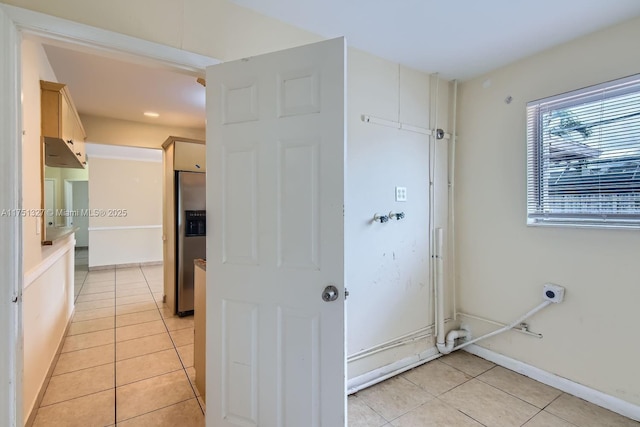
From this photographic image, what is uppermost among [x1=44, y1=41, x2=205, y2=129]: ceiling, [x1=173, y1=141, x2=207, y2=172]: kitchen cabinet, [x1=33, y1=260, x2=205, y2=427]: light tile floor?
[x1=44, y1=41, x2=205, y2=129]: ceiling

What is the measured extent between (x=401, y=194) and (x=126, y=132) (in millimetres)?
3791

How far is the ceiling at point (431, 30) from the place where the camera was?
168 centimetres

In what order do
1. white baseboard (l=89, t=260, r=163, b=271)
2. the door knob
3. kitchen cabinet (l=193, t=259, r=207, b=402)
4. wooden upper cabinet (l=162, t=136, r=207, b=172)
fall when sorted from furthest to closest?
white baseboard (l=89, t=260, r=163, b=271), wooden upper cabinet (l=162, t=136, r=207, b=172), kitchen cabinet (l=193, t=259, r=207, b=402), the door knob

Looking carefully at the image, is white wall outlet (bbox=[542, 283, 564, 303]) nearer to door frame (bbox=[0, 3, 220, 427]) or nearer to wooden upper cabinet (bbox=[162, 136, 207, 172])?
door frame (bbox=[0, 3, 220, 427])

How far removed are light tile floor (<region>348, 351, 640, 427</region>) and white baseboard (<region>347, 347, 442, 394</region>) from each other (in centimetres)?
4

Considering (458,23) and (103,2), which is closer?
(103,2)

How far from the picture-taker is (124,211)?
6230 mm

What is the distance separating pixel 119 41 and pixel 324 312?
63.1 inches

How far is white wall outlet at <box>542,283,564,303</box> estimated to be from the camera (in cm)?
213

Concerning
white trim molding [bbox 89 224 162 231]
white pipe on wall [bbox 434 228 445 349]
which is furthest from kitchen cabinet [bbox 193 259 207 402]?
white trim molding [bbox 89 224 162 231]

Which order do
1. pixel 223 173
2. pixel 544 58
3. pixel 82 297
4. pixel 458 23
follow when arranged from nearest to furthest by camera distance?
1. pixel 223 173
2. pixel 458 23
3. pixel 544 58
4. pixel 82 297

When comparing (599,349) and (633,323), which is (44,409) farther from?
(633,323)

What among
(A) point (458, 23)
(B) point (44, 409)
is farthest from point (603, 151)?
(B) point (44, 409)

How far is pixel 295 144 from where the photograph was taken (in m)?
1.41
